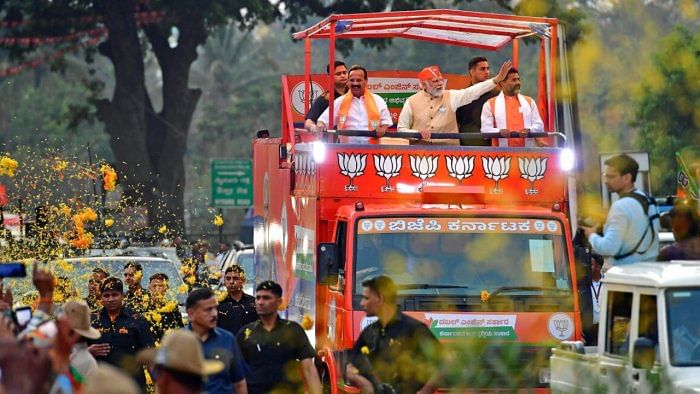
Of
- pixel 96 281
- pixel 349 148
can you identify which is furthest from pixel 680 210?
pixel 96 281

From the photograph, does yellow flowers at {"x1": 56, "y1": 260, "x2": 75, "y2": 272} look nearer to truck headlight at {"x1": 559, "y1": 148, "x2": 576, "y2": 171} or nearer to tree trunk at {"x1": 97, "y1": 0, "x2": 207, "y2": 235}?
truck headlight at {"x1": 559, "y1": 148, "x2": 576, "y2": 171}

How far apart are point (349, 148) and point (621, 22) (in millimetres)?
51368

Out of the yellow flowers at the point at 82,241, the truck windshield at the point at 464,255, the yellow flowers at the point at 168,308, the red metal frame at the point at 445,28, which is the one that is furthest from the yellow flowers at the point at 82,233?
the truck windshield at the point at 464,255

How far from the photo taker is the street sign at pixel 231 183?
146 ft

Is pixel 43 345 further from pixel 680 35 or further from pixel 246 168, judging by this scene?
pixel 246 168

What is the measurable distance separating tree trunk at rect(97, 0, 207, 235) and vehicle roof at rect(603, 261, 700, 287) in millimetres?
Answer: 28559

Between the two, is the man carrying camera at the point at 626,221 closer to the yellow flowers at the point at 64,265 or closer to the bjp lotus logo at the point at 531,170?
the bjp lotus logo at the point at 531,170

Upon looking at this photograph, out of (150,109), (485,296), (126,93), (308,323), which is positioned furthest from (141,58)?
(485,296)

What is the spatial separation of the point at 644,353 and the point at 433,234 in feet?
14.7

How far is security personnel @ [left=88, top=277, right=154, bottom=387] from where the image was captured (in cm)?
1188

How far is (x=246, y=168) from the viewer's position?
4475 centimetres

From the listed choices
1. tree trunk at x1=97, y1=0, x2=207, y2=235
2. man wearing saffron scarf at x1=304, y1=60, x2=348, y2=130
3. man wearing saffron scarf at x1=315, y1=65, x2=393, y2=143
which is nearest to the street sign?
tree trunk at x1=97, y1=0, x2=207, y2=235

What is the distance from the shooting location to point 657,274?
374 inches

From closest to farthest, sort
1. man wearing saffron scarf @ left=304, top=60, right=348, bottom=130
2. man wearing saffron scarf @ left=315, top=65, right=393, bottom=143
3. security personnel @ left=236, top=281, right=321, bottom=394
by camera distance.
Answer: security personnel @ left=236, top=281, right=321, bottom=394 < man wearing saffron scarf @ left=315, top=65, right=393, bottom=143 < man wearing saffron scarf @ left=304, top=60, right=348, bottom=130
